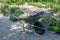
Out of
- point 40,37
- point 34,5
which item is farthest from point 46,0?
point 40,37

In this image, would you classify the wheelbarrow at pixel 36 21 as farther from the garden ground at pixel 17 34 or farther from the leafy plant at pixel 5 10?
the leafy plant at pixel 5 10

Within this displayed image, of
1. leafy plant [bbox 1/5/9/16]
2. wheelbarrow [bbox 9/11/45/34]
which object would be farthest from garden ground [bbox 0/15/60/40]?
leafy plant [bbox 1/5/9/16]

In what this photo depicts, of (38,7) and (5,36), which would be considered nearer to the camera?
(5,36)

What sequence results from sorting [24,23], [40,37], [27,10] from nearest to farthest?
[40,37] < [24,23] < [27,10]

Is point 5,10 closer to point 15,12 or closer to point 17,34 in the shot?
point 15,12

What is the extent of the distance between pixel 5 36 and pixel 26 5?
80.7 inches

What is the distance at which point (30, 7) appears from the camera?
6.70m

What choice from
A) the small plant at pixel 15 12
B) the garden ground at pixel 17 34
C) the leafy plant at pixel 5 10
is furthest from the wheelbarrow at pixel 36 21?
the leafy plant at pixel 5 10

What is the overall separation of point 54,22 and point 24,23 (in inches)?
→ 29.3

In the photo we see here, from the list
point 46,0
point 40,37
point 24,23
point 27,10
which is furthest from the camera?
point 46,0

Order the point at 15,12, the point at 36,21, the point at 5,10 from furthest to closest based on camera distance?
the point at 5,10 → the point at 15,12 → the point at 36,21

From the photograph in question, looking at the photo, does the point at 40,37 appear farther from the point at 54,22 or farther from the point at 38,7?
the point at 38,7

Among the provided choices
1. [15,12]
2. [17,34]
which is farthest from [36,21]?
[15,12]

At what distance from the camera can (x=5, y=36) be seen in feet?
16.6
